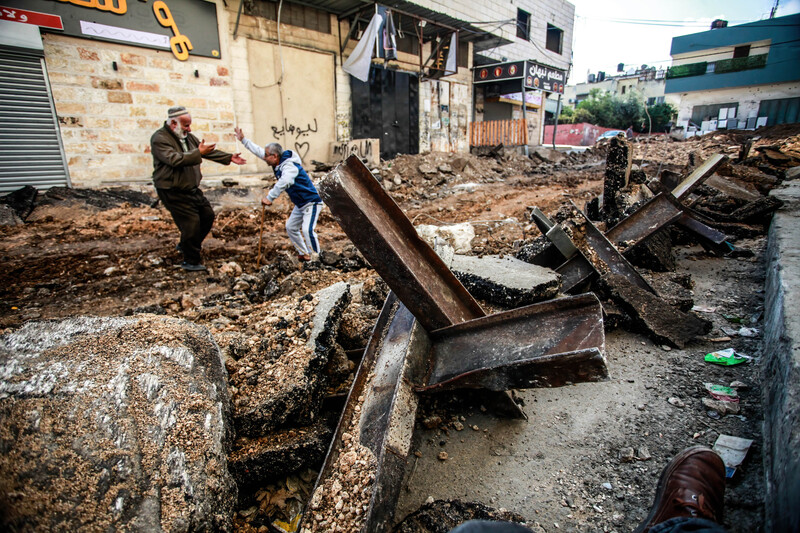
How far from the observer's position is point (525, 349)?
1634 mm

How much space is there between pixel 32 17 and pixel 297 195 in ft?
21.4

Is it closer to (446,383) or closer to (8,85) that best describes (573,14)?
(8,85)

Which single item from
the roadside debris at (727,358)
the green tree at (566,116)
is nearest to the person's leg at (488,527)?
the roadside debris at (727,358)

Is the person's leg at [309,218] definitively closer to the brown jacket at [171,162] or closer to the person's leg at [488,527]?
the brown jacket at [171,162]

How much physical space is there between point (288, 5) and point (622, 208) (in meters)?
10.7

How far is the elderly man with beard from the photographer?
477 cm

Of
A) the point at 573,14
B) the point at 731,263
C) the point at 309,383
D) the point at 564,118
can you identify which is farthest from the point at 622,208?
the point at 564,118

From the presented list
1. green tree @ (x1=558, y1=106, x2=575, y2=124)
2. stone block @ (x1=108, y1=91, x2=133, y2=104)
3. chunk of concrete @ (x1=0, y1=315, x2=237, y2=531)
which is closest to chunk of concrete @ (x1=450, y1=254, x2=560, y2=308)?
chunk of concrete @ (x1=0, y1=315, x2=237, y2=531)

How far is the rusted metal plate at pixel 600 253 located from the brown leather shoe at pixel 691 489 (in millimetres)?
1790

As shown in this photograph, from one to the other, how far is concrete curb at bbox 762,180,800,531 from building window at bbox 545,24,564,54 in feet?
84.9

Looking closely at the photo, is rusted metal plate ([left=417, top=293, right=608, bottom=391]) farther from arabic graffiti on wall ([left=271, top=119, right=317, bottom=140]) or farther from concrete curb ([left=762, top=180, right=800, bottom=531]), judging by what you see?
arabic graffiti on wall ([left=271, top=119, right=317, bottom=140])

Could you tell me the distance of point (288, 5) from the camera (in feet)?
35.3

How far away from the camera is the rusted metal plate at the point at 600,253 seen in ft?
10.8

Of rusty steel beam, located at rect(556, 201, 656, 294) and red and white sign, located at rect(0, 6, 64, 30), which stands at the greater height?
red and white sign, located at rect(0, 6, 64, 30)
